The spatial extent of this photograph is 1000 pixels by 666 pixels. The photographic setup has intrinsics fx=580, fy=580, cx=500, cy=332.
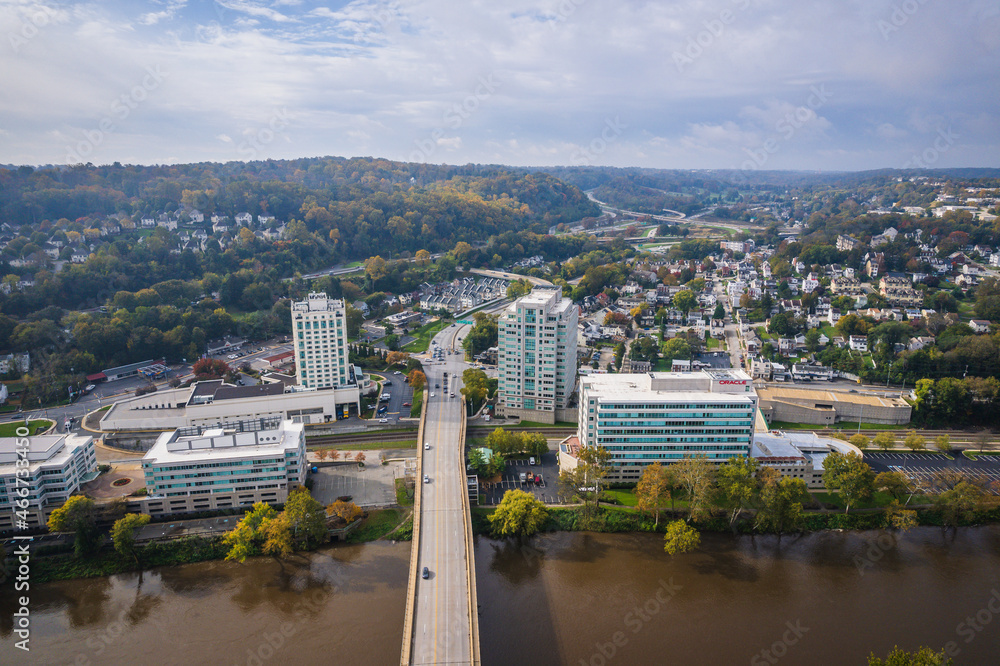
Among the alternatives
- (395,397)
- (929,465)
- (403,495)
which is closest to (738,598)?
(403,495)

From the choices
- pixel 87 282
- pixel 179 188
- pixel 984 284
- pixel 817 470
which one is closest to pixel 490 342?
pixel 817 470

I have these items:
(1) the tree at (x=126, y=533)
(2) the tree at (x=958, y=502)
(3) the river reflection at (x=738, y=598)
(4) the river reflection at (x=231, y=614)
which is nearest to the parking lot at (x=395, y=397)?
(4) the river reflection at (x=231, y=614)

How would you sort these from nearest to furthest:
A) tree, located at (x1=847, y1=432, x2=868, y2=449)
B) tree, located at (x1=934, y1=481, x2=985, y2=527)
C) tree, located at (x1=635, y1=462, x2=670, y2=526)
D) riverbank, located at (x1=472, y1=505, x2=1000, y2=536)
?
tree, located at (x1=635, y1=462, x2=670, y2=526) → tree, located at (x1=934, y1=481, x2=985, y2=527) → riverbank, located at (x1=472, y1=505, x2=1000, y2=536) → tree, located at (x1=847, y1=432, x2=868, y2=449)

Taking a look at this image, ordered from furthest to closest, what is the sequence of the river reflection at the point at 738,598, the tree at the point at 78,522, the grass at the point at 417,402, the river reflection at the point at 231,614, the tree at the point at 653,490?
the grass at the point at 417,402
the tree at the point at 653,490
the tree at the point at 78,522
the river reflection at the point at 738,598
the river reflection at the point at 231,614

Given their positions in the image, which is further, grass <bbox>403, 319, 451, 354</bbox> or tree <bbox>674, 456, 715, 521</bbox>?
grass <bbox>403, 319, 451, 354</bbox>

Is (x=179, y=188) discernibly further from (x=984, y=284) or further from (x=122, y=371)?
(x=984, y=284)

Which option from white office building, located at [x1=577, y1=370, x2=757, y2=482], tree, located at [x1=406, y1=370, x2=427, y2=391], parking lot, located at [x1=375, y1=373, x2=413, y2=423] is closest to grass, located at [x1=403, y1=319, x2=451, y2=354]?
parking lot, located at [x1=375, y1=373, x2=413, y2=423]

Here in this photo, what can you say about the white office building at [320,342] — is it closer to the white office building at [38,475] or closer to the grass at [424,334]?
the grass at [424,334]

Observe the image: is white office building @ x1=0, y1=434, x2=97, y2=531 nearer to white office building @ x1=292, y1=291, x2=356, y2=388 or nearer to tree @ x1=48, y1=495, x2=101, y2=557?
tree @ x1=48, y1=495, x2=101, y2=557
